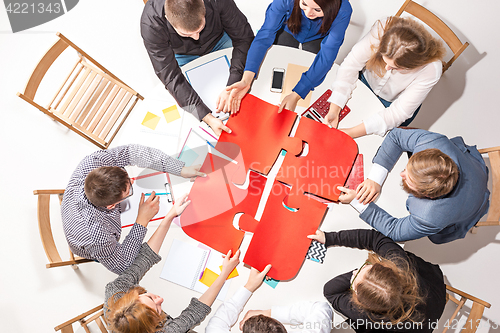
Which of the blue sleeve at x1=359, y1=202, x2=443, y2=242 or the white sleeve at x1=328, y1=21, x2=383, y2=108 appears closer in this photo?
the blue sleeve at x1=359, y1=202, x2=443, y2=242

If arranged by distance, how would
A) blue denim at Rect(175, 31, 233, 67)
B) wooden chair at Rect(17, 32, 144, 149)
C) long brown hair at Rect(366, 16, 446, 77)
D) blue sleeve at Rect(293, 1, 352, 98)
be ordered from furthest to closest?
blue denim at Rect(175, 31, 233, 67)
wooden chair at Rect(17, 32, 144, 149)
blue sleeve at Rect(293, 1, 352, 98)
long brown hair at Rect(366, 16, 446, 77)

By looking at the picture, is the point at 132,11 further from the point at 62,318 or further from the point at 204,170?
the point at 62,318

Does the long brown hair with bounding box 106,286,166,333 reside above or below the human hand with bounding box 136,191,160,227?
below

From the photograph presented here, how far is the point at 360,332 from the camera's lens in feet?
5.72

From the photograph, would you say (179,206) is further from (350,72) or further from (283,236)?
(350,72)

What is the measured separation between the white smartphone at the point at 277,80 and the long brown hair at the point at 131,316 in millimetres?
1570

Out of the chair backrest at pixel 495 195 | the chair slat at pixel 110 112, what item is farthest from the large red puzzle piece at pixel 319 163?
the chair slat at pixel 110 112

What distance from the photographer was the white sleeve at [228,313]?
1.72m

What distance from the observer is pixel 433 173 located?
1.52 m

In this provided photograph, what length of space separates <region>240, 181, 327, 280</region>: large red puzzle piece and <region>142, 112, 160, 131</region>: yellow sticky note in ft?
2.88

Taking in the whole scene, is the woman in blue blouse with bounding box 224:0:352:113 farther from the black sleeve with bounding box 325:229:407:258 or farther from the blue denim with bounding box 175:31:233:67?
the black sleeve with bounding box 325:229:407:258

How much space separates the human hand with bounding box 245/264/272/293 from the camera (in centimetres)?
175

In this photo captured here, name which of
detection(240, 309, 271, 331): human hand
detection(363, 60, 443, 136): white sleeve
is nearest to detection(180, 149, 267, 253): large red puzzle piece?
detection(240, 309, 271, 331): human hand

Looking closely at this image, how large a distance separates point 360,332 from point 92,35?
3812 mm
